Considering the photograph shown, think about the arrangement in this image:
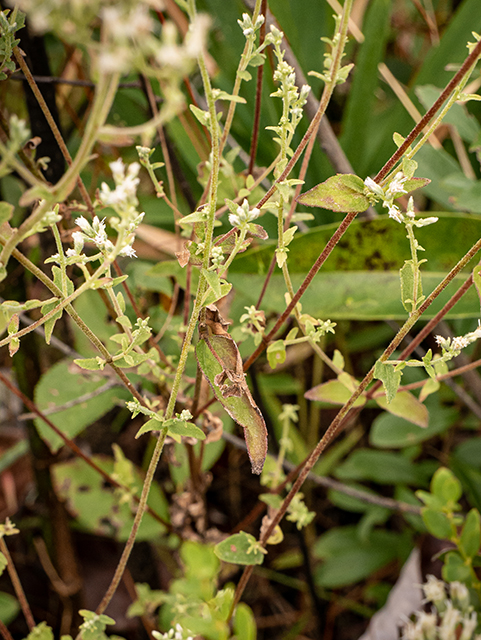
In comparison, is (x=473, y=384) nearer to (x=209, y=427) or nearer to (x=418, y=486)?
(x=418, y=486)

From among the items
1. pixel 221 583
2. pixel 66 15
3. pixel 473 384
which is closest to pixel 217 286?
pixel 66 15

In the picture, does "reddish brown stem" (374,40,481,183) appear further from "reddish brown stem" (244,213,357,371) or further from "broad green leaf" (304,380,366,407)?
"broad green leaf" (304,380,366,407)

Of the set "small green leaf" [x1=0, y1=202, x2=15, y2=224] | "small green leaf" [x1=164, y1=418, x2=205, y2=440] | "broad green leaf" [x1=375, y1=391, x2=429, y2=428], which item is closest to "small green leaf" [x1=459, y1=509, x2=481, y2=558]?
"broad green leaf" [x1=375, y1=391, x2=429, y2=428]

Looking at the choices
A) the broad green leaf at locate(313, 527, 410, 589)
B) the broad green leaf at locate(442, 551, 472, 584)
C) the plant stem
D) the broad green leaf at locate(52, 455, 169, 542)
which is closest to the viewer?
the plant stem

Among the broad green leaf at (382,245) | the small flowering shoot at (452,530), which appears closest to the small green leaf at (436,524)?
the small flowering shoot at (452,530)

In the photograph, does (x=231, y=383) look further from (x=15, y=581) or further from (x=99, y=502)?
(x=99, y=502)

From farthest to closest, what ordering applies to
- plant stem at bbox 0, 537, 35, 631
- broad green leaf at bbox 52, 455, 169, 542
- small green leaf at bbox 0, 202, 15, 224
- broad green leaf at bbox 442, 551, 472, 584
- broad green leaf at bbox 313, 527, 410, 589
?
broad green leaf at bbox 313, 527, 410, 589, broad green leaf at bbox 52, 455, 169, 542, broad green leaf at bbox 442, 551, 472, 584, plant stem at bbox 0, 537, 35, 631, small green leaf at bbox 0, 202, 15, 224

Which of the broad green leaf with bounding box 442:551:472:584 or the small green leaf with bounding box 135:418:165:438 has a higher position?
the small green leaf with bounding box 135:418:165:438

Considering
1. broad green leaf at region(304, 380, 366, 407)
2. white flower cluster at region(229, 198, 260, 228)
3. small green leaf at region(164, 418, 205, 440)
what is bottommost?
broad green leaf at region(304, 380, 366, 407)
